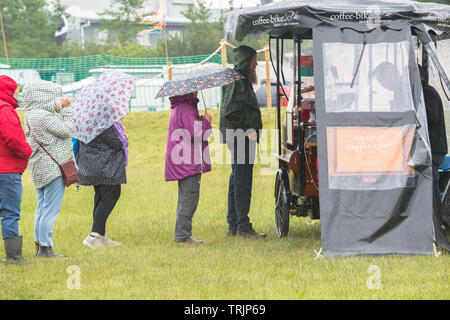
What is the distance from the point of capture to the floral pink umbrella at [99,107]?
8.14 m

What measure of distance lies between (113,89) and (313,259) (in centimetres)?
300

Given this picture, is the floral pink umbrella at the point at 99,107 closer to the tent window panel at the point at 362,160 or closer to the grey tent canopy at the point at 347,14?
→ the grey tent canopy at the point at 347,14

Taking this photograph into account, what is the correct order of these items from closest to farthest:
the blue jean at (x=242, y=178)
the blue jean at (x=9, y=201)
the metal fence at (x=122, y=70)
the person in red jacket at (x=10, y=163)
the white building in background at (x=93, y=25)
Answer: the person in red jacket at (x=10, y=163) < the blue jean at (x=9, y=201) < the blue jean at (x=242, y=178) < the metal fence at (x=122, y=70) < the white building in background at (x=93, y=25)

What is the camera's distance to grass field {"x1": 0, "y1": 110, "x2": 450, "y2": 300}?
5914 millimetres

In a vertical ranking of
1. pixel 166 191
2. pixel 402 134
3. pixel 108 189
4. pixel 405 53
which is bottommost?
pixel 166 191

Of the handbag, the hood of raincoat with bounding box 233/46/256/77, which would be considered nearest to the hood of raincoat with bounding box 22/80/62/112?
the handbag

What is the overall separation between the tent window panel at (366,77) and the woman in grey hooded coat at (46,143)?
9.22ft

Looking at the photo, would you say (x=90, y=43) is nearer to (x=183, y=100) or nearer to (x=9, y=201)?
(x=183, y=100)

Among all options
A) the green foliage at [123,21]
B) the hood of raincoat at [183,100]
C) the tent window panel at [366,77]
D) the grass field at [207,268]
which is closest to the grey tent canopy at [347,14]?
the tent window panel at [366,77]

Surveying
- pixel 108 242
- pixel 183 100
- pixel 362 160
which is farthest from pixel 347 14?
pixel 108 242

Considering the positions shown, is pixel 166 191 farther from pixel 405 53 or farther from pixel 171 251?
pixel 405 53

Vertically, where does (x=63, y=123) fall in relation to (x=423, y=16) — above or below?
below

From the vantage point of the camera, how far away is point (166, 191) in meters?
13.4

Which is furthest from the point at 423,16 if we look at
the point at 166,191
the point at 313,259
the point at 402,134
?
the point at 166,191
